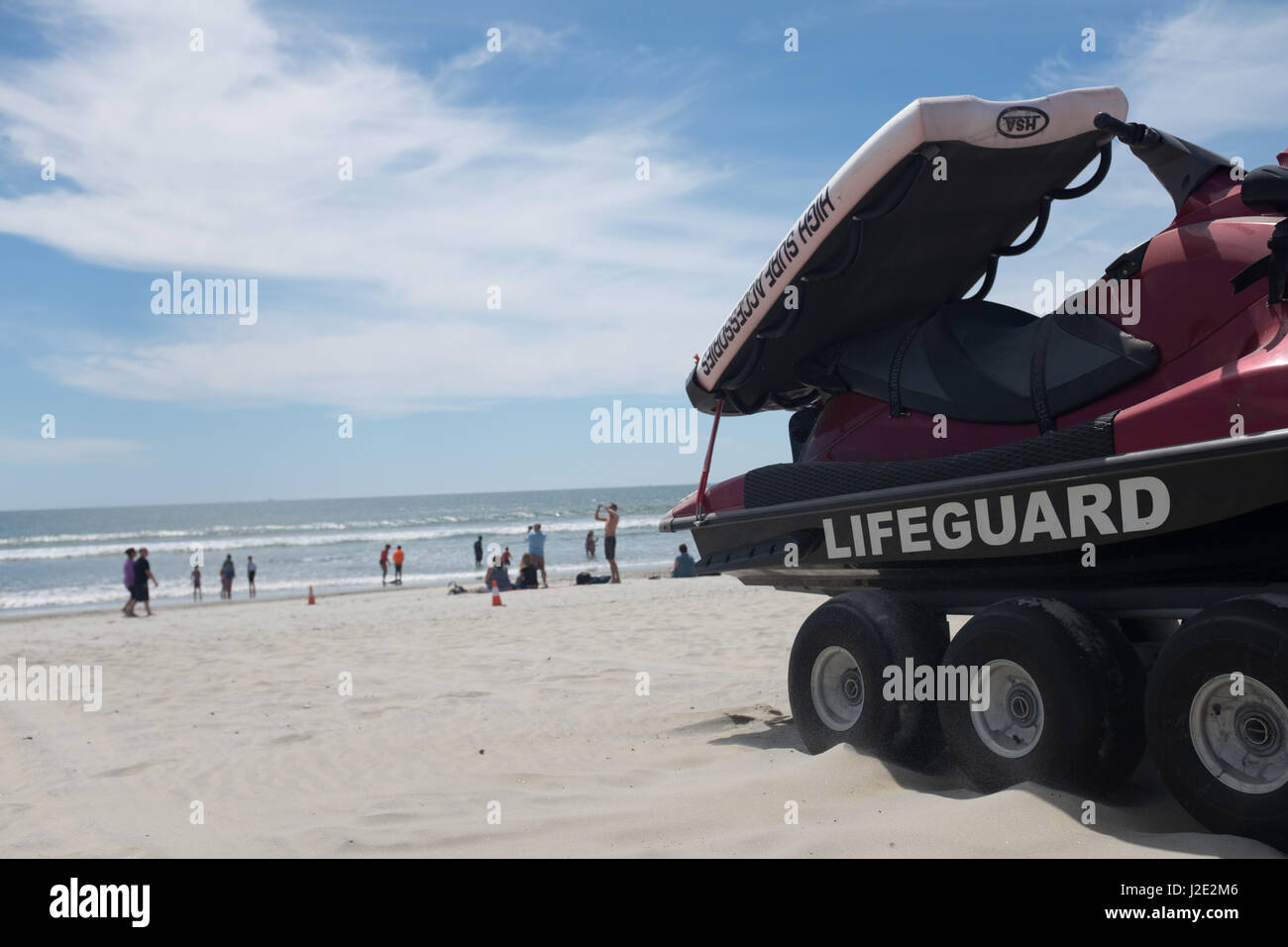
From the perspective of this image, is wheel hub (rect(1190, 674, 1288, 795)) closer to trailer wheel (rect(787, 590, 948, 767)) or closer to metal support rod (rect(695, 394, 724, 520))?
trailer wheel (rect(787, 590, 948, 767))

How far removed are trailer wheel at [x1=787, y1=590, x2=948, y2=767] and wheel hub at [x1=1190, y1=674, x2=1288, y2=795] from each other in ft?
4.73

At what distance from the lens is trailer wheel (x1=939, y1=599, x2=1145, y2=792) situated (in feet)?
12.9

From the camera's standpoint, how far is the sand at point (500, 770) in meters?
3.93

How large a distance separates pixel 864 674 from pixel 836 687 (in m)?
0.43

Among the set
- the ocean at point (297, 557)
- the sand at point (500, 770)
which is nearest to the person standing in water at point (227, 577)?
the ocean at point (297, 557)

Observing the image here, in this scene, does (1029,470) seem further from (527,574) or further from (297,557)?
(297,557)

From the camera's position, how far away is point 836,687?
5.42 m

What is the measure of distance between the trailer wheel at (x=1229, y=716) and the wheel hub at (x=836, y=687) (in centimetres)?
169

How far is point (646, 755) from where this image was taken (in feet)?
19.1

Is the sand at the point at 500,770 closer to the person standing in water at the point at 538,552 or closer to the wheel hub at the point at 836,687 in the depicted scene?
the wheel hub at the point at 836,687

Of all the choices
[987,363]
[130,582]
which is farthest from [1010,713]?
[130,582]

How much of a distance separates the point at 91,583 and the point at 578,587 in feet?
88.9
